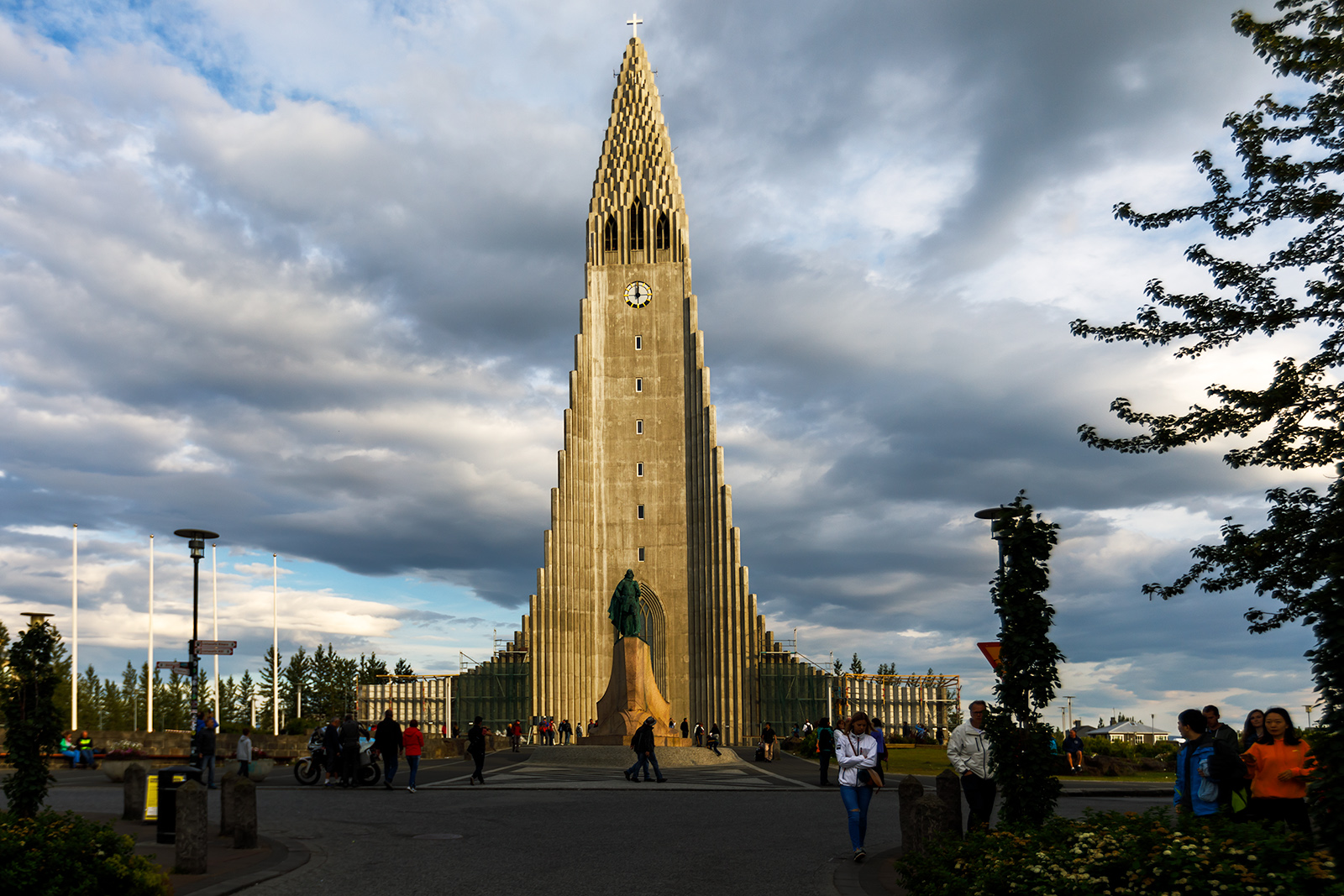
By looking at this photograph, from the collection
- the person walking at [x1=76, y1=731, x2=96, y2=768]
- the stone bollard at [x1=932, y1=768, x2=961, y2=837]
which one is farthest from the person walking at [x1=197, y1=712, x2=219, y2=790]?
the stone bollard at [x1=932, y1=768, x2=961, y2=837]

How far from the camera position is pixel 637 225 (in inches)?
3031

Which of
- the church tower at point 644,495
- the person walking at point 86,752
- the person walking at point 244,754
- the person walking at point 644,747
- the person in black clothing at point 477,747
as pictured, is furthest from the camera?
the church tower at point 644,495

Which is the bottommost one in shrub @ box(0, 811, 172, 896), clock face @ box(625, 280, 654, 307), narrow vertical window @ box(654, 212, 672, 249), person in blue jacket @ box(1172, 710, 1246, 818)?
shrub @ box(0, 811, 172, 896)

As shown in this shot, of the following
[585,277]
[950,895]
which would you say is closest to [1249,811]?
[950,895]

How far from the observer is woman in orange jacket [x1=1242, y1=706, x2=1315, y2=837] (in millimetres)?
9414

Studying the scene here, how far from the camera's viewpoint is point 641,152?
77812 millimetres

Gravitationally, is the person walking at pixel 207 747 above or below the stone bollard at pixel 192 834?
below

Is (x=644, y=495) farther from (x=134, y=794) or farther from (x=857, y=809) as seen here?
(x=857, y=809)

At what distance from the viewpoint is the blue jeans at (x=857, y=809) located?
12445 millimetres

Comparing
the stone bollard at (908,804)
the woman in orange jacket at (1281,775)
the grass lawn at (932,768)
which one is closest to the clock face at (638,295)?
the grass lawn at (932,768)

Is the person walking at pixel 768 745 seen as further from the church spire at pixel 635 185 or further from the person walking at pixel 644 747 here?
the church spire at pixel 635 185

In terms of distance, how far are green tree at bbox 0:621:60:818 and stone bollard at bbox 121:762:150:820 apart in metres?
3.87

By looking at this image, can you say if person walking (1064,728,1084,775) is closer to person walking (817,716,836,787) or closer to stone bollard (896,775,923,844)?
person walking (817,716,836,787)

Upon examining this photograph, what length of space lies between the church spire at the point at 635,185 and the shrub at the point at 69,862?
67.9 m
